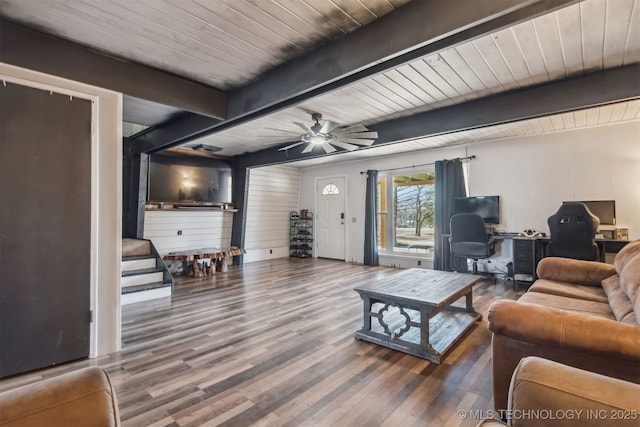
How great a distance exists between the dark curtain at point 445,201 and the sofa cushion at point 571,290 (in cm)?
288

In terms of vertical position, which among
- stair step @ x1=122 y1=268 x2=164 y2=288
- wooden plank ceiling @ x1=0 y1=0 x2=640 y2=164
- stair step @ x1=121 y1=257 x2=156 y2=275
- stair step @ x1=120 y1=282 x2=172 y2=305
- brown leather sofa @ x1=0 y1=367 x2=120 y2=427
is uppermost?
wooden plank ceiling @ x1=0 y1=0 x2=640 y2=164

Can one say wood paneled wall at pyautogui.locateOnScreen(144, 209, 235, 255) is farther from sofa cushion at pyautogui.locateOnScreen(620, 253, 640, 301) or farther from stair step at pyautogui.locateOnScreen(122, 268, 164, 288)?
sofa cushion at pyautogui.locateOnScreen(620, 253, 640, 301)

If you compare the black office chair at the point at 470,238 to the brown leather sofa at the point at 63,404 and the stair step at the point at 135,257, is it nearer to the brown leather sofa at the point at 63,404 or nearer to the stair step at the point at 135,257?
the stair step at the point at 135,257

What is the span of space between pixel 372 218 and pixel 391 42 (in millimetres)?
5109

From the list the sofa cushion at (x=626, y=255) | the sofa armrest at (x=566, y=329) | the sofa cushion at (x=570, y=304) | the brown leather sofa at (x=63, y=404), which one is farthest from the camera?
the sofa cushion at (x=626, y=255)

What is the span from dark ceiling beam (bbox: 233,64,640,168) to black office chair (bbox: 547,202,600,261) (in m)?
1.66

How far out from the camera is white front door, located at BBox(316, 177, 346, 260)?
25.3 feet

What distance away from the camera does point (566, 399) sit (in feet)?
3.17

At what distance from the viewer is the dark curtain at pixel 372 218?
22.6 ft

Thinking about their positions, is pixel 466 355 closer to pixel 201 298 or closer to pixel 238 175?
pixel 201 298

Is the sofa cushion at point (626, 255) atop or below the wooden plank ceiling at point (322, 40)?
below

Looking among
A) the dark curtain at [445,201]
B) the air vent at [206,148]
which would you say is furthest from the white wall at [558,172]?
the air vent at [206,148]

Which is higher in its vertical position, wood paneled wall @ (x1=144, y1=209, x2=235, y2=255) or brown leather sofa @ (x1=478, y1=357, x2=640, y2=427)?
wood paneled wall @ (x1=144, y1=209, x2=235, y2=255)

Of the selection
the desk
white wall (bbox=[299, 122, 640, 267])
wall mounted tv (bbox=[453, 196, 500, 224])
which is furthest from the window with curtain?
the desk
